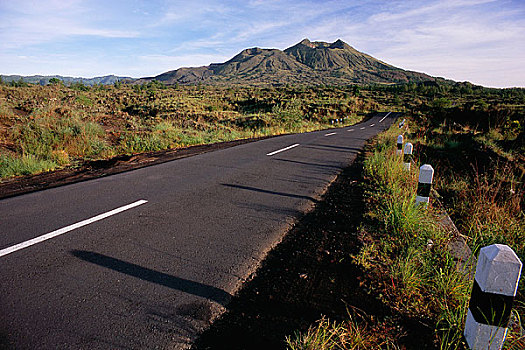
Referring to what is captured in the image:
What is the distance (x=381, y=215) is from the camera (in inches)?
181

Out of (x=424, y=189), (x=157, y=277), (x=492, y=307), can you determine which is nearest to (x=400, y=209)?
(x=424, y=189)

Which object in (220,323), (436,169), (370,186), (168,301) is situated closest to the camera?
(220,323)

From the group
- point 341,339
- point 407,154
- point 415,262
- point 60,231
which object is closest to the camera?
point 341,339

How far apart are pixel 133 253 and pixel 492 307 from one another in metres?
3.42

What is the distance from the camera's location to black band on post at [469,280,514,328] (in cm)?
183

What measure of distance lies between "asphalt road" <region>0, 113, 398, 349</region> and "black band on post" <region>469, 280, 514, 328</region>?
1937 mm

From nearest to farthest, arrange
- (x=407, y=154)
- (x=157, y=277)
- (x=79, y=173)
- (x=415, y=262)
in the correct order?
(x=157, y=277), (x=415, y=262), (x=407, y=154), (x=79, y=173)

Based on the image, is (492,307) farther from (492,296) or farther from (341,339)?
(341,339)

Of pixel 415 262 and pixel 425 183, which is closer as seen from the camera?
pixel 415 262

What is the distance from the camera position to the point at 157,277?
3.14 m

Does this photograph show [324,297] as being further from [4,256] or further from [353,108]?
[353,108]

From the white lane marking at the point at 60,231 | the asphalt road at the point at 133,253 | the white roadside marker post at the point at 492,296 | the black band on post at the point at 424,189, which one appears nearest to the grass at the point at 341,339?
the white roadside marker post at the point at 492,296

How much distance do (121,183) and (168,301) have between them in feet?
14.5

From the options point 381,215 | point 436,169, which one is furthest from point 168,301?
point 436,169
